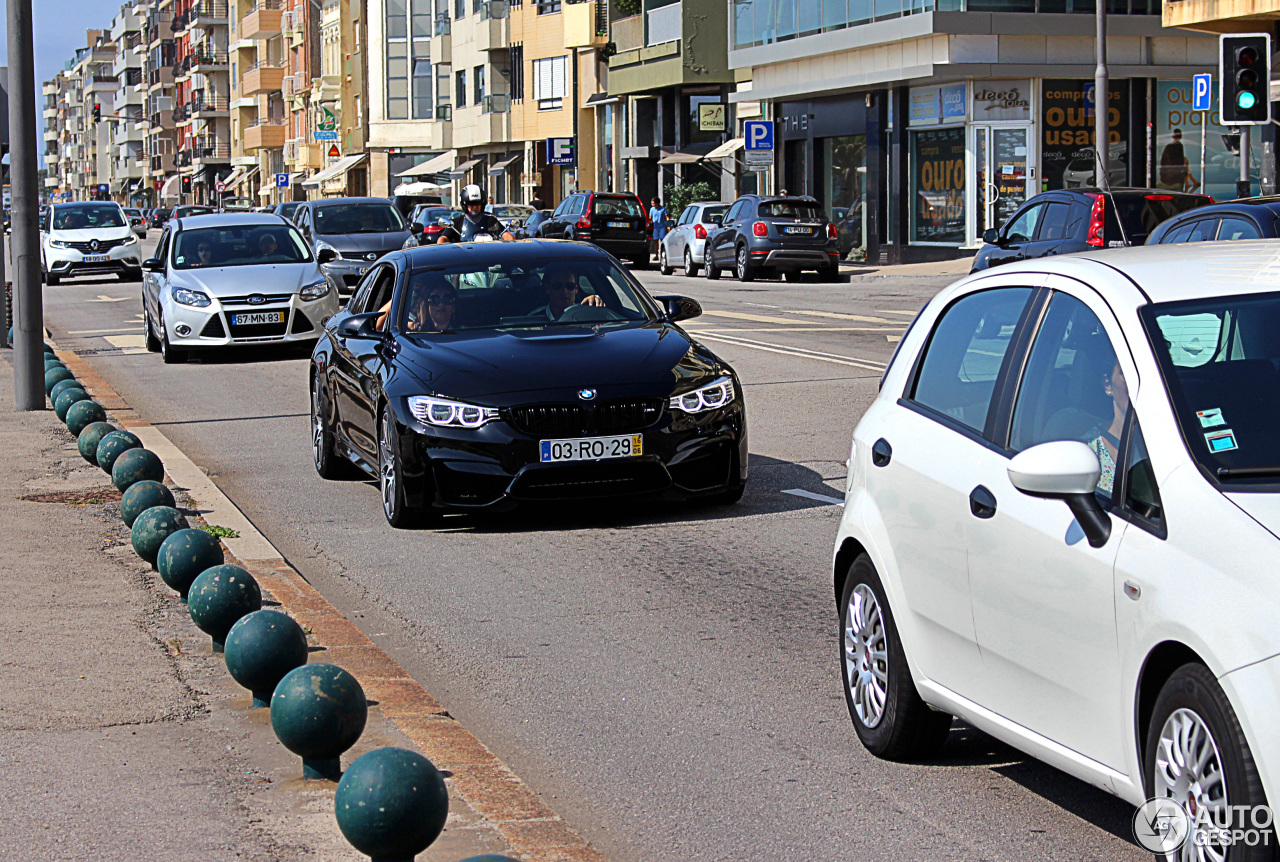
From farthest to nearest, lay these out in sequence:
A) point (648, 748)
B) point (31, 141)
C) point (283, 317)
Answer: point (283, 317) → point (31, 141) → point (648, 748)

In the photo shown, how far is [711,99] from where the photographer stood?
190 feet

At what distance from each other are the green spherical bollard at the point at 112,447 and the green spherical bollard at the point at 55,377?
436 cm

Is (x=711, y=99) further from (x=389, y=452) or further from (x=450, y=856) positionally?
(x=450, y=856)

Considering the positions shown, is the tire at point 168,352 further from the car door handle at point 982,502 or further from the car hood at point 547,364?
the car door handle at point 982,502

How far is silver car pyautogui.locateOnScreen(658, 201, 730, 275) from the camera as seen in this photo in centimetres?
4003

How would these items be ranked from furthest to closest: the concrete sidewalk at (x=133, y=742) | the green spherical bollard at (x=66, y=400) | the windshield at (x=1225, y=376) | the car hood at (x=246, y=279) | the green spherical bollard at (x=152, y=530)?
the car hood at (x=246, y=279), the green spherical bollard at (x=66, y=400), the green spherical bollard at (x=152, y=530), the concrete sidewalk at (x=133, y=742), the windshield at (x=1225, y=376)

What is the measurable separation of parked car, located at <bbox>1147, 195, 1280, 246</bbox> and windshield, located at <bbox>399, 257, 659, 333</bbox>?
4.44m

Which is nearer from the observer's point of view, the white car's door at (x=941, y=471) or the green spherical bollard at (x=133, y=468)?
the white car's door at (x=941, y=471)

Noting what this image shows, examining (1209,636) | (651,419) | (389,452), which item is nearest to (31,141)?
(389,452)

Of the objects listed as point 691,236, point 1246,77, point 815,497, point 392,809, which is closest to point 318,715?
point 392,809

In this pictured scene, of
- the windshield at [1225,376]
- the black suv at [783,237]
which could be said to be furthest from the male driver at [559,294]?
the black suv at [783,237]

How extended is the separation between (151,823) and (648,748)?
5.08 feet

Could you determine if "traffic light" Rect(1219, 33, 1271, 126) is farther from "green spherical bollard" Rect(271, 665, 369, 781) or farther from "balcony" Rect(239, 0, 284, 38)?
"balcony" Rect(239, 0, 284, 38)

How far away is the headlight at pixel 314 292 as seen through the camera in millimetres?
20641
